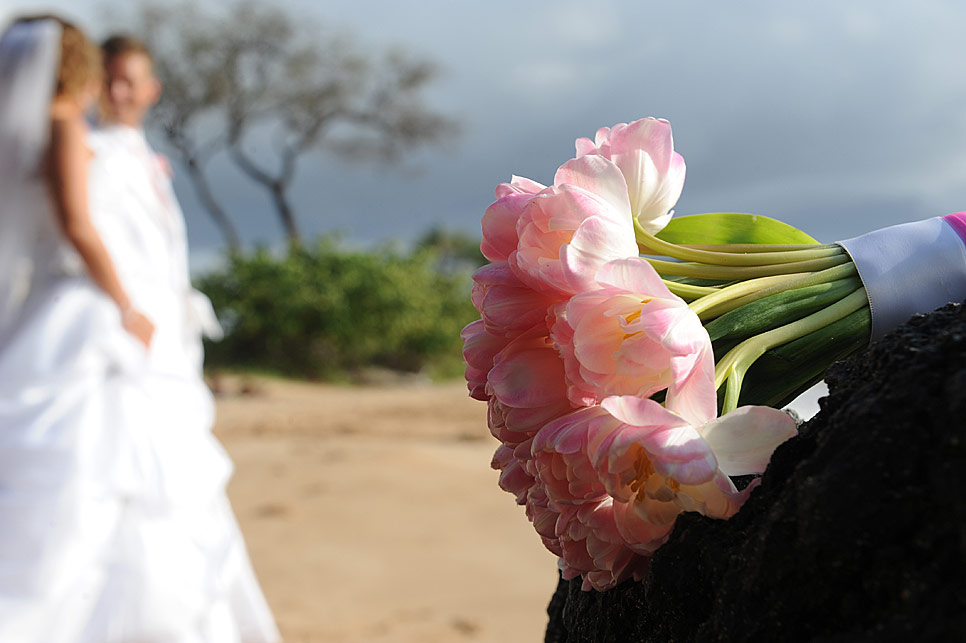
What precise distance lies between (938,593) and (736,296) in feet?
0.85

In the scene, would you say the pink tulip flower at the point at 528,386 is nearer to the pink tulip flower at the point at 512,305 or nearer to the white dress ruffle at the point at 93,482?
the pink tulip flower at the point at 512,305

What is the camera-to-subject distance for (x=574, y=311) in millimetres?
489

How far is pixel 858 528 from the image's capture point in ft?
1.34

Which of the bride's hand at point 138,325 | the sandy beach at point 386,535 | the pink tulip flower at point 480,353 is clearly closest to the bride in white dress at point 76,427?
the bride's hand at point 138,325

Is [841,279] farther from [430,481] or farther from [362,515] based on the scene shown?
[430,481]

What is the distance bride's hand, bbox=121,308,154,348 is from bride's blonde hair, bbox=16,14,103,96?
2.81 feet

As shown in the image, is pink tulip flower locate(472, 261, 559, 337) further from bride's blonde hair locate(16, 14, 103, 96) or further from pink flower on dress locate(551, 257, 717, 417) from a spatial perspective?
bride's blonde hair locate(16, 14, 103, 96)

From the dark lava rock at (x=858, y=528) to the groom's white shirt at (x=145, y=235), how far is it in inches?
114

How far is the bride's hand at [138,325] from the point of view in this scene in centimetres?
291

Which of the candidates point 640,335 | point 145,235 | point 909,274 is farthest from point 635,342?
point 145,235

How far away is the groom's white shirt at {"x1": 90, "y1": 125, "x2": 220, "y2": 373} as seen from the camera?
305cm

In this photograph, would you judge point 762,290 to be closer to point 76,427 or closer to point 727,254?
point 727,254

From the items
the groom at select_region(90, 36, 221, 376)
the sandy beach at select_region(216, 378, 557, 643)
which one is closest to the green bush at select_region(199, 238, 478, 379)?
the sandy beach at select_region(216, 378, 557, 643)

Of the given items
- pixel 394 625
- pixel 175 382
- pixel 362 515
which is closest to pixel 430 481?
pixel 362 515
